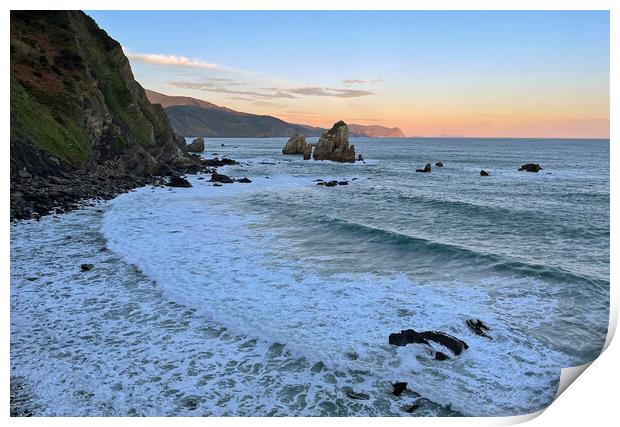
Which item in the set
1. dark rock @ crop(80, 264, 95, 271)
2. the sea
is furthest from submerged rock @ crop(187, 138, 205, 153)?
dark rock @ crop(80, 264, 95, 271)

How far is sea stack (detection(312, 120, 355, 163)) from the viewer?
284 feet

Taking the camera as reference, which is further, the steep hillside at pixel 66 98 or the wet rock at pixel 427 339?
the steep hillside at pixel 66 98

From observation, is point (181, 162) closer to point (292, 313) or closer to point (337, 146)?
point (337, 146)

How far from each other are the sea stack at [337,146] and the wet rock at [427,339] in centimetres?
7710

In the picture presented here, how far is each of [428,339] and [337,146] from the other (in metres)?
80.0

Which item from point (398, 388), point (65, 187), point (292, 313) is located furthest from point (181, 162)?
point (398, 388)

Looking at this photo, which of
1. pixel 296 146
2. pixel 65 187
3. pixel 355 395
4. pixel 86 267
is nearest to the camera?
pixel 355 395

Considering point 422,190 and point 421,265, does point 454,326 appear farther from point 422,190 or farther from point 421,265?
point 422,190

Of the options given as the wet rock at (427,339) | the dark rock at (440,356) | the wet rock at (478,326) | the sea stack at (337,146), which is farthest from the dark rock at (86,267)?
the sea stack at (337,146)

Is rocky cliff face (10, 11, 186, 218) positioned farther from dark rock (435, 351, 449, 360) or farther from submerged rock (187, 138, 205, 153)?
submerged rock (187, 138, 205, 153)

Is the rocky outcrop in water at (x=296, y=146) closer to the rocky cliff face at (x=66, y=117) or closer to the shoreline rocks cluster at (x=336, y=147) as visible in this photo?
the shoreline rocks cluster at (x=336, y=147)

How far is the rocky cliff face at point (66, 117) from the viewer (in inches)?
1142

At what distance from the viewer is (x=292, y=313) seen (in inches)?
479

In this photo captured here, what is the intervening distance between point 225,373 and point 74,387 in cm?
294
